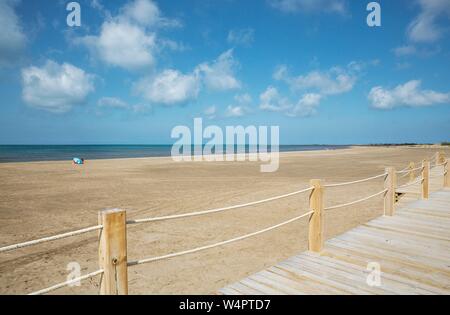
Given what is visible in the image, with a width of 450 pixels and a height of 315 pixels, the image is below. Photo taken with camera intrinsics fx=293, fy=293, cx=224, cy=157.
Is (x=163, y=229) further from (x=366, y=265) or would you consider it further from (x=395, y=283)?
(x=395, y=283)

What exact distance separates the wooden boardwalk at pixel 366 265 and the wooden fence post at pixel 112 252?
121 centimetres

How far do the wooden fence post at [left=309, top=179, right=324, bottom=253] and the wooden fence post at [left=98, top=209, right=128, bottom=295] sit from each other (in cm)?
302

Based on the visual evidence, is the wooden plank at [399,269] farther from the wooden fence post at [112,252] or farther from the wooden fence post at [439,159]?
the wooden fence post at [439,159]

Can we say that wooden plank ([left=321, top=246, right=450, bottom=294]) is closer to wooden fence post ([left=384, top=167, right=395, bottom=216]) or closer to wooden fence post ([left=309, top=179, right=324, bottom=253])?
wooden fence post ([left=309, top=179, right=324, bottom=253])

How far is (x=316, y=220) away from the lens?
4738 millimetres

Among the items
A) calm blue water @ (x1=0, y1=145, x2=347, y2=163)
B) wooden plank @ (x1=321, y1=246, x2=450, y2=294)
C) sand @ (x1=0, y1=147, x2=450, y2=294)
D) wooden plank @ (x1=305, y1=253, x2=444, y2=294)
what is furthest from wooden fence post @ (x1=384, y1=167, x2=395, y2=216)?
calm blue water @ (x1=0, y1=145, x2=347, y2=163)

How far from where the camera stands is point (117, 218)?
2750mm

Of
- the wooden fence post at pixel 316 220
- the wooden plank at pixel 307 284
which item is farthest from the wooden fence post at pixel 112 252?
the wooden fence post at pixel 316 220

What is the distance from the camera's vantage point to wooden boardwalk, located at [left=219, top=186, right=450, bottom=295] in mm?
3504

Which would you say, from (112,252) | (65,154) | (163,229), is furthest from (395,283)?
(65,154)

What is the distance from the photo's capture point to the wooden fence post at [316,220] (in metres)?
4.70

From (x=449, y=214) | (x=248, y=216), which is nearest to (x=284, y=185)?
(x=248, y=216)

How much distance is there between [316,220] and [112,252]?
323cm
